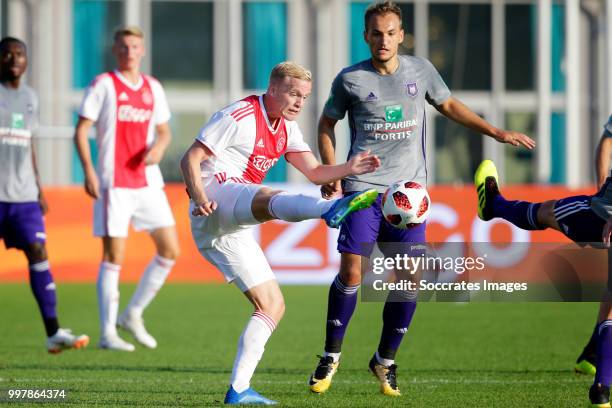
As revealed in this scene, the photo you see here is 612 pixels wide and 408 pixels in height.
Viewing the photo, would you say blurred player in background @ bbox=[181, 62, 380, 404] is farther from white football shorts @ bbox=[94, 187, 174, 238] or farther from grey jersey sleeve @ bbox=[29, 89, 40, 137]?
grey jersey sleeve @ bbox=[29, 89, 40, 137]

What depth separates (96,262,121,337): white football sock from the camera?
Result: 364 inches

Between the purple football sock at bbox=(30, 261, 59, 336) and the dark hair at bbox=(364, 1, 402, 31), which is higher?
the dark hair at bbox=(364, 1, 402, 31)

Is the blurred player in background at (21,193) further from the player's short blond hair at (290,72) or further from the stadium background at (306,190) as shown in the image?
the player's short blond hair at (290,72)

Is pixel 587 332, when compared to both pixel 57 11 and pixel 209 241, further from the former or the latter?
pixel 57 11

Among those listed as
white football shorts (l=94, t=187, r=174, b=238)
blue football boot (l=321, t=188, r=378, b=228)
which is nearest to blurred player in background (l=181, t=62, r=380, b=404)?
blue football boot (l=321, t=188, r=378, b=228)

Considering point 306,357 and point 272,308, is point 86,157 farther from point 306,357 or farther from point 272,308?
point 272,308

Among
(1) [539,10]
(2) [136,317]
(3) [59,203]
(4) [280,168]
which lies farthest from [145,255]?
(1) [539,10]

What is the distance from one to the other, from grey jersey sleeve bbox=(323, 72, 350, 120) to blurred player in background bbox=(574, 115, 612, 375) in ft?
5.45

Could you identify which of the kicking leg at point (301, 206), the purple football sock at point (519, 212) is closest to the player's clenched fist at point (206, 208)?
the kicking leg at point (301, 206)

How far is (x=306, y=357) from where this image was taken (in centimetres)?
879

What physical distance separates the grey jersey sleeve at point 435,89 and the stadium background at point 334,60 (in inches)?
533

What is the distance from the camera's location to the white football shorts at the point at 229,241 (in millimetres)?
6305

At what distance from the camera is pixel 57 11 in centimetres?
2273

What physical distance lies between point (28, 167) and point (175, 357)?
1878 millimetres
